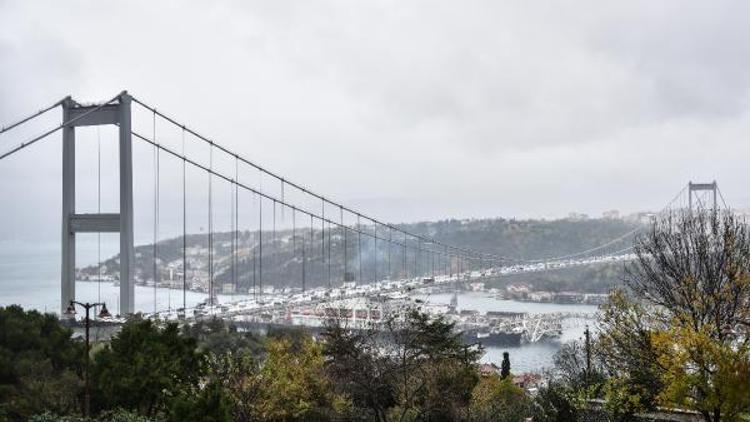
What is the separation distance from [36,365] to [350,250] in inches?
1716

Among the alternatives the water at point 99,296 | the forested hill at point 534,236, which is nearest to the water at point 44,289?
the water at point 99,296

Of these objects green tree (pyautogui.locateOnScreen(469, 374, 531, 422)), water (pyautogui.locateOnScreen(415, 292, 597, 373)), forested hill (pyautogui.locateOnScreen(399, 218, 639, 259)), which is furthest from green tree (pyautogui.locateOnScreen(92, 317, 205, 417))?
forested hill (pyautogui.locateOnScreen(399, 218, 639, 259))

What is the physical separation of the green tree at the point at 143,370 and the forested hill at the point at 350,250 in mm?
9586

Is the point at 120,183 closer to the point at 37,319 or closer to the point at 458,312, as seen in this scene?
the point at 37,319

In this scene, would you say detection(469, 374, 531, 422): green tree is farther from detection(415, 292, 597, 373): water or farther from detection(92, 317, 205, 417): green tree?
detection(415, 292, 597, 373): water

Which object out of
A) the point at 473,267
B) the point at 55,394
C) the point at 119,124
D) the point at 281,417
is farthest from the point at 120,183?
the point at 473,267

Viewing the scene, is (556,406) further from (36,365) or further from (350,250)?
(350,250)

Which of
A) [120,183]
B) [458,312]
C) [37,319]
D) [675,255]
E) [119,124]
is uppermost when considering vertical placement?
[119,124]

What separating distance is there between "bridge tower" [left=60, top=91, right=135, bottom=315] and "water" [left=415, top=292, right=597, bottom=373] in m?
20.6

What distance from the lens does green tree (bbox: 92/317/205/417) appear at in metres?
10.5

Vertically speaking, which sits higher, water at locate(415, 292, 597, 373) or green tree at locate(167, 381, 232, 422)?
green tree at locate(167, 381, 232, 422)

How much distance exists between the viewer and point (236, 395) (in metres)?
10.8

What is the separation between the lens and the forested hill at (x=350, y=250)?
3784 centimetres

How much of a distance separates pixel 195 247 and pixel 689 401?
127ft
